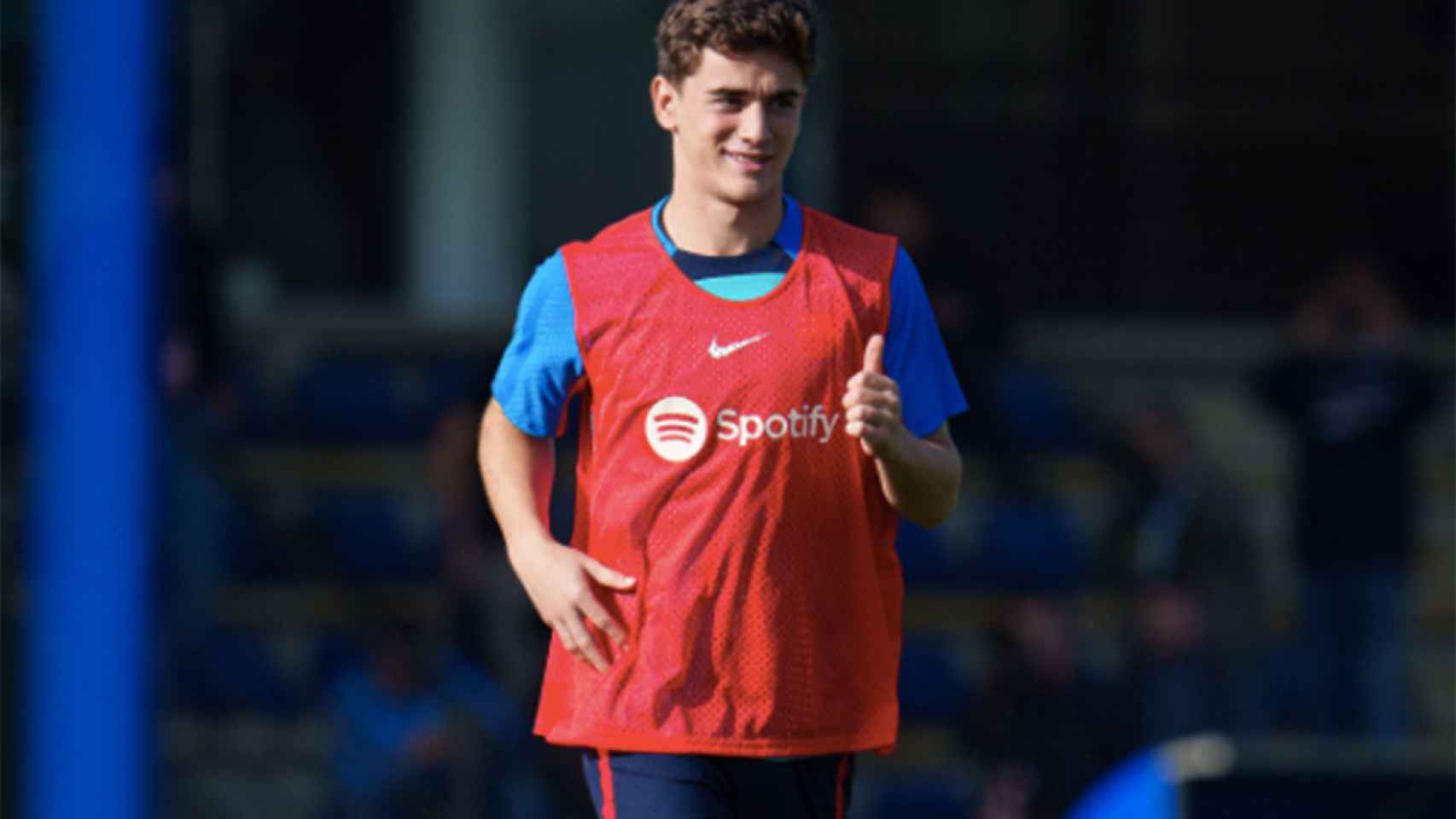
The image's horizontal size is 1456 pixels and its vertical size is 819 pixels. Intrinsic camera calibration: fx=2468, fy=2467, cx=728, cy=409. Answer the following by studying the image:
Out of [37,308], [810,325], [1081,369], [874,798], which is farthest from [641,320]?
[1081,369]

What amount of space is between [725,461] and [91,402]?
2.57m

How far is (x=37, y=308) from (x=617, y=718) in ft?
8.47

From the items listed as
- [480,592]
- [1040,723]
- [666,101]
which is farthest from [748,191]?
[1040,723]

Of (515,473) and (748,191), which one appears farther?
(515,473)

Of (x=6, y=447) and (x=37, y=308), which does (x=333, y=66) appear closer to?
(x=6, y=447)

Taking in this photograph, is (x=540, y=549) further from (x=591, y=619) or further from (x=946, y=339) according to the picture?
(x=946, y=339)

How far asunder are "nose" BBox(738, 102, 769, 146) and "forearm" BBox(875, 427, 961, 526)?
0.38 metres

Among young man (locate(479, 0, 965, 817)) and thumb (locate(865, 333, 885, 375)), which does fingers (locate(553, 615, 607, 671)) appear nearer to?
young man (locate(479, 0, 965, 817))

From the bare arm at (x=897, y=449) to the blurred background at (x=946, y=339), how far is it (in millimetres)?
1892

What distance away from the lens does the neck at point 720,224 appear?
9.52 ft

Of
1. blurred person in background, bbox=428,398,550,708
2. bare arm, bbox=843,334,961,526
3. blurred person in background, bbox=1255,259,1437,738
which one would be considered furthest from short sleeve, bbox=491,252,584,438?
blurred person in background, bbox=1255,259,1437,738

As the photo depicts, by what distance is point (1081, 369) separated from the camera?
11086mm

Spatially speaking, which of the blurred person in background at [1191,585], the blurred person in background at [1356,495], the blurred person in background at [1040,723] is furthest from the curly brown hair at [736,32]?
the blurred person in background at [1356,495]

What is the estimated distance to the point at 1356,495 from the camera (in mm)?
8398
